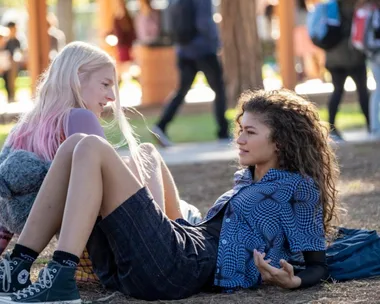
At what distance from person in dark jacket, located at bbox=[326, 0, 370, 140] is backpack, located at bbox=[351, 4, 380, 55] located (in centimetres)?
31

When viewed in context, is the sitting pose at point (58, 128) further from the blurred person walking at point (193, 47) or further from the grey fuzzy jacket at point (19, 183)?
the blurred person walking at point (193, 47)

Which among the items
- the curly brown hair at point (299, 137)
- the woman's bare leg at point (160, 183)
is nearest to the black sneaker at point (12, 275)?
the woman's bare leg at point (160, 183)

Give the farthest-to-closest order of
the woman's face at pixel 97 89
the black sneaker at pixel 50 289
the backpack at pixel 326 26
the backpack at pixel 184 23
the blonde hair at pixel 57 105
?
the backpack at pixel 184 23
the backpack at pixel 326 26
the woman's face at pixel 97 89
the blonde hair at pixel 57 105
the black sneaker at pixel 50 289

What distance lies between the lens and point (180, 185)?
8.17 meters

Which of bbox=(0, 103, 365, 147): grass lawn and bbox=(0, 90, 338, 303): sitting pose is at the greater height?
bbox=(0, 90, 338, 303): sitting pose

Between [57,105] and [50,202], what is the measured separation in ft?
1.91

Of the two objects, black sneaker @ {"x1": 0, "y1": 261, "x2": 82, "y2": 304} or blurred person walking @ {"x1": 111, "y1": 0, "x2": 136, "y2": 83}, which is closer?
black sneaker @ {"x1": 0, "y1": 261, "x2": 82, "y2": 304}

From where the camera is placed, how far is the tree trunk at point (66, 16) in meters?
21.1

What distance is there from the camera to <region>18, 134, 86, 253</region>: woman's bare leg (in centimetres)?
399

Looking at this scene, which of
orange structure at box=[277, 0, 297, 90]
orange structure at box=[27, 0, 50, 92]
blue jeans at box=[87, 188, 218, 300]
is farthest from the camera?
orange structure at box=[277, 0, 297, 90]

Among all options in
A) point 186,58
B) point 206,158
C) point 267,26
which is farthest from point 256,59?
point 267,26

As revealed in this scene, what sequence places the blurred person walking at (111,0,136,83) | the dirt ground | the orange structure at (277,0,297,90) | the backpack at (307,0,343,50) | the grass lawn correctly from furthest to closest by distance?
the blurred person walking at (111,0,136,83)
the orange structure at (277,0,297,90)
the grass lawn
the backpack at (307,0,343,50)
the dirt ground

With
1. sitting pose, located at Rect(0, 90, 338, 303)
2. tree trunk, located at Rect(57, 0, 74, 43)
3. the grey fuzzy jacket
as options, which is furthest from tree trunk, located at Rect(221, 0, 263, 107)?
the grey fuzzy jacket

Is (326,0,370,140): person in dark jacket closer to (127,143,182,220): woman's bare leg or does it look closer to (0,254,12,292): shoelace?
(127,143,182,220): woman's bare leg
